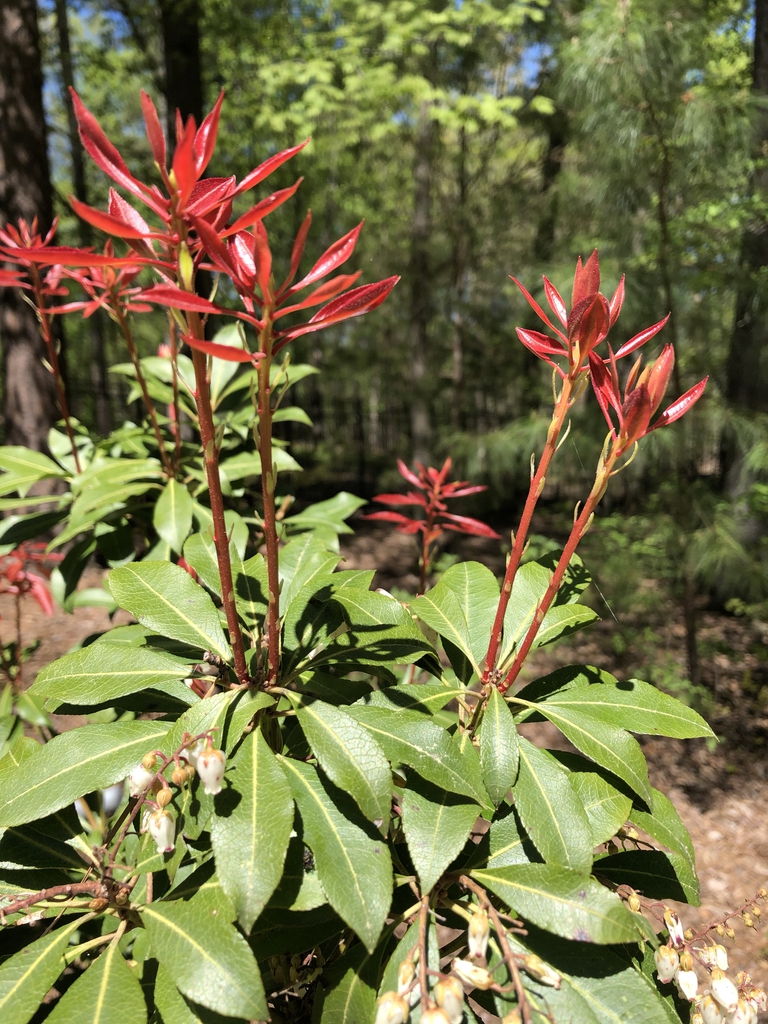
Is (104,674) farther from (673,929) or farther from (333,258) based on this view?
(673,929)

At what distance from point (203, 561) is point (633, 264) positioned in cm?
362

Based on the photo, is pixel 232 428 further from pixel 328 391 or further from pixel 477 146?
pixel 328 391

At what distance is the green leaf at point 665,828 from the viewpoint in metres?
0.87

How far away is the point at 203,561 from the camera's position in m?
1.12

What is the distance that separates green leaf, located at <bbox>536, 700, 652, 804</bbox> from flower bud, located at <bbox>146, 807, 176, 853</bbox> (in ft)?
1.68

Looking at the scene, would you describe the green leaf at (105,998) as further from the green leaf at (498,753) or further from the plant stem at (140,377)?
the plant stem at (140,377)

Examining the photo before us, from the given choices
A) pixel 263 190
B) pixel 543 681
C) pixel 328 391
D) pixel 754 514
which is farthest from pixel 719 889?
pixel 328 391

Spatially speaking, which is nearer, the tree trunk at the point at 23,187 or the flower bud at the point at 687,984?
the flower bud at the point at 687,984

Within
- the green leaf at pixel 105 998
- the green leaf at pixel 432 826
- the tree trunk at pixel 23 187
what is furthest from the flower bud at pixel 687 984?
the tree trunk at pixel 23 187

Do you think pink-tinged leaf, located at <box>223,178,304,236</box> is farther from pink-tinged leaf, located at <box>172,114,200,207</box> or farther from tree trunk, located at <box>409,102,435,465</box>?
tree trunk, located at <box>409,102,435,465</box>

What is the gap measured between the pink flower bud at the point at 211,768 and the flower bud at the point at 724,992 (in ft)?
2.24

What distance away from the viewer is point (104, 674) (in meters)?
0.93

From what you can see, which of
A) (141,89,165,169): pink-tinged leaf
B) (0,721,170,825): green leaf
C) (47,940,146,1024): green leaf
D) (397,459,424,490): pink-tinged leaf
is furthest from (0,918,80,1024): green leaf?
(397,459,424,490): pink-tinged leaf

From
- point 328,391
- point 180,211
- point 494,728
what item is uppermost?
point 180,211
